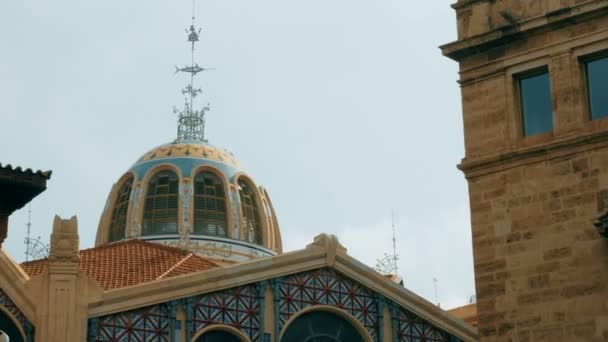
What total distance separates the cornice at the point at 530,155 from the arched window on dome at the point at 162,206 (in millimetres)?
30745

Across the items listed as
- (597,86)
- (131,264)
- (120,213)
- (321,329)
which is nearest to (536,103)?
(597,86)

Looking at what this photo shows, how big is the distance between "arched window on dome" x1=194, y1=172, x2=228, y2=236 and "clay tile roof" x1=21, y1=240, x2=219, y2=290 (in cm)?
801

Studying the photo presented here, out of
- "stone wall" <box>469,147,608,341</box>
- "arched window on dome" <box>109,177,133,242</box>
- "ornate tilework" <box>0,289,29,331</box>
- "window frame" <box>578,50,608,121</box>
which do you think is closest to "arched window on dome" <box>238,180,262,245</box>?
"arched window on dome" <box>109,177,133,242</box>

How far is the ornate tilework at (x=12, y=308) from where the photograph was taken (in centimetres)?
3984

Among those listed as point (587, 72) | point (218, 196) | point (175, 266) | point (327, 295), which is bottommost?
point (587, 72)

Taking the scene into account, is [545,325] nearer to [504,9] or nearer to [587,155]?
[587,155]

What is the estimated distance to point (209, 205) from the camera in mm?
59469

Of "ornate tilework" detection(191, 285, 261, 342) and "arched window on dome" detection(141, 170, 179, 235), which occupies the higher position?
"arched window on dome" detection(141, 170, 179, 235)

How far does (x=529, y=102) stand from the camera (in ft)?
95.6

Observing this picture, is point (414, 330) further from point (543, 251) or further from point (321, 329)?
point (543, 251)

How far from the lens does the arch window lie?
41.7m

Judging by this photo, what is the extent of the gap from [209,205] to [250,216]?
6.88ft

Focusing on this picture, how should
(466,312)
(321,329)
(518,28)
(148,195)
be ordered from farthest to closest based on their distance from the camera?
(148,195) → (466,312) → (321,329) → (518,28)

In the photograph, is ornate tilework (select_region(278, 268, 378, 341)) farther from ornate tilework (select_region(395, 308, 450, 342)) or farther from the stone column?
the stone column
